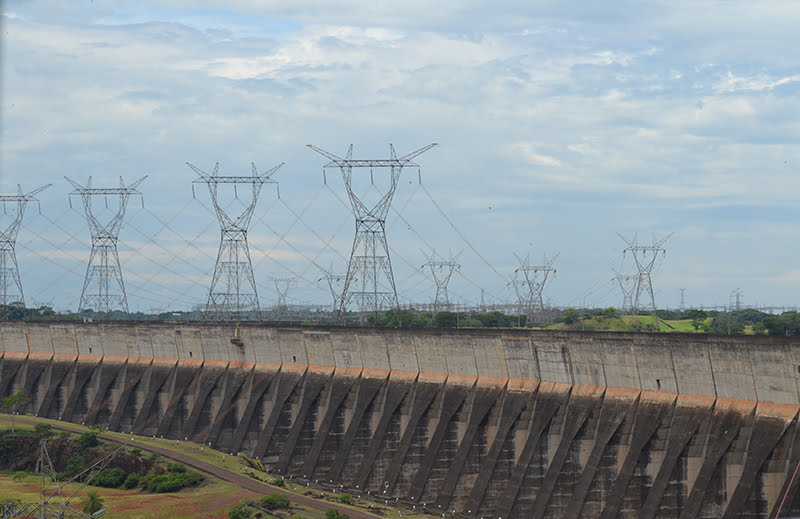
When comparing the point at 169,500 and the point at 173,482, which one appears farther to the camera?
the point at 173,482

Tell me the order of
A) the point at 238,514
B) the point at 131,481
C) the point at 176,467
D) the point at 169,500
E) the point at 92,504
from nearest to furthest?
1. the point at 238,514
2. the point at 92,504
3. the point at 169,500
4. the point at 176,467
5. the point at 131,481

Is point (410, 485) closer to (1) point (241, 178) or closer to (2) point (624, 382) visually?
(2) point (624, 382)

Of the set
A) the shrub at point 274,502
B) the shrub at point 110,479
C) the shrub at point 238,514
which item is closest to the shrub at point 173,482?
the shrub at point 110,479

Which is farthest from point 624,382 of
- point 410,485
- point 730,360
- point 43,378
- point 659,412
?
point 43,378

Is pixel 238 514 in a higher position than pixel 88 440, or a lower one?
lower

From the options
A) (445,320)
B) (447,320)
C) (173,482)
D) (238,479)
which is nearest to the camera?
(173,482)

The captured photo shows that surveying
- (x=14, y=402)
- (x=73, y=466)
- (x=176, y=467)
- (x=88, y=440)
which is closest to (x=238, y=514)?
(x=176, y=467)

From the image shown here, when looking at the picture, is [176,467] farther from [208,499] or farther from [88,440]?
[88,440]

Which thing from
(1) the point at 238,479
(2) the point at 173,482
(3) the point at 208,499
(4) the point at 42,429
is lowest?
(3) the point at 208,499
